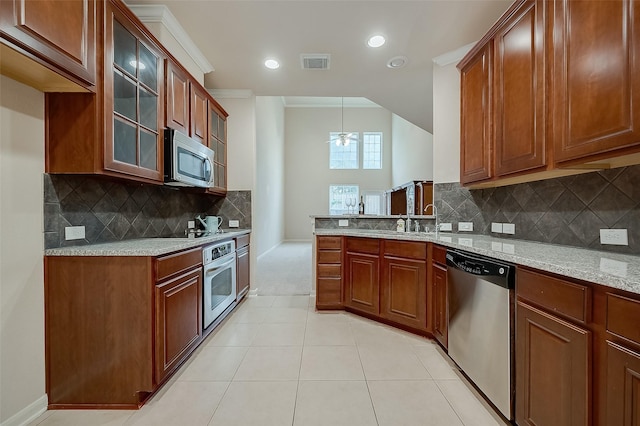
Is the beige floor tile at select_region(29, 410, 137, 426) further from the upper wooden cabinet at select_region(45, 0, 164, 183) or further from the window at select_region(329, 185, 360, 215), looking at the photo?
the window at select_region(329, 185, 360, 215)

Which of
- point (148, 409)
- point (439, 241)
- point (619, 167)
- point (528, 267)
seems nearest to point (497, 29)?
point (619, 167)

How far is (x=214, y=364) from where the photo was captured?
2.12 metres

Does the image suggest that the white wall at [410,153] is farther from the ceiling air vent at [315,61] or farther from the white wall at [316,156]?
the ceiling air vent at [315,61]

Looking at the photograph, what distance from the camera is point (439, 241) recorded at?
2.30m

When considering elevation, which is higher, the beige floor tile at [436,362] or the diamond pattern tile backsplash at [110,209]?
the diamond pattern tile backsplash at [110,209]

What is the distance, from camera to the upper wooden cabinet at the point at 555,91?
124 centimetres

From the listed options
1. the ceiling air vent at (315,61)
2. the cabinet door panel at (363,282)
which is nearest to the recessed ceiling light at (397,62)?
the ceiling air vent at (315,61)

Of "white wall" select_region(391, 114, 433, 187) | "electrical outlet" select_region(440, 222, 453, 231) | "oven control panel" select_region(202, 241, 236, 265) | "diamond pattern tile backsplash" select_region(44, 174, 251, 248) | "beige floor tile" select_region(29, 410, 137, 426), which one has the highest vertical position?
"white wall" select_region(391, 114, 433, 187)

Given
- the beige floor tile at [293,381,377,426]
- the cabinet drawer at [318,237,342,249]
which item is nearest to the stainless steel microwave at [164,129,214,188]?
the cabinet drawer at [318,237,342,249]

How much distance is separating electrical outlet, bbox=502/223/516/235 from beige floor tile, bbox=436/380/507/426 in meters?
1.33

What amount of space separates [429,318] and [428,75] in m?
2.88

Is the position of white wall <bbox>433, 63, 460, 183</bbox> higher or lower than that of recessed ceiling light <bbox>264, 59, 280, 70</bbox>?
lower

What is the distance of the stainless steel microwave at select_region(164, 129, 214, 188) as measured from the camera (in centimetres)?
226

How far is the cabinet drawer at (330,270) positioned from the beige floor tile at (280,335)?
0.63 meters
